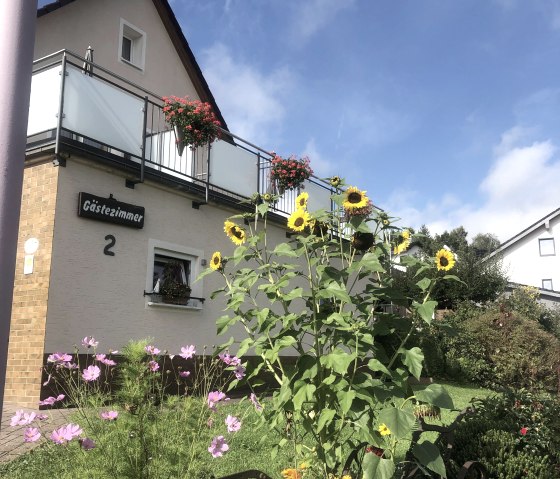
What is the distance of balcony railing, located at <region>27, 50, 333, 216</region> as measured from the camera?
7.48m

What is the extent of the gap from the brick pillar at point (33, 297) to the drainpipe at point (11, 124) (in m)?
6.02

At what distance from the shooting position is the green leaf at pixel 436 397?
7.51 ft

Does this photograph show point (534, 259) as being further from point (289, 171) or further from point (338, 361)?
point (338, 361)

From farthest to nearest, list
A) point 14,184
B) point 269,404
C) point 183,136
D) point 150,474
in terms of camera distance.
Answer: point 183,136
point 269,404
point 150,474
point 14,184

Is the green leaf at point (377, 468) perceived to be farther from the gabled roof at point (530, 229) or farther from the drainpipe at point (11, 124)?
the gabled roof at point (530, 229)

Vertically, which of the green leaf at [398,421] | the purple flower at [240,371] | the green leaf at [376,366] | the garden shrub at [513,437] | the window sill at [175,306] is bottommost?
the garden shrub at [513,437]

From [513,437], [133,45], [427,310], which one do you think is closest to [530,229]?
[133,45]

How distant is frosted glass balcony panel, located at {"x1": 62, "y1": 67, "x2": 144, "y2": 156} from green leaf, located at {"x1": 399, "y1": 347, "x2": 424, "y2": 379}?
6.44m

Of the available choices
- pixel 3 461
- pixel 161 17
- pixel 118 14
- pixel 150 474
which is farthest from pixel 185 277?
pixel 161 17

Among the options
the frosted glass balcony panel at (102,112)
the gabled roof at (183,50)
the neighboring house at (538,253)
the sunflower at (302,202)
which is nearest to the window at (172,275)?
the frosted glass balcony panel at (102,112)

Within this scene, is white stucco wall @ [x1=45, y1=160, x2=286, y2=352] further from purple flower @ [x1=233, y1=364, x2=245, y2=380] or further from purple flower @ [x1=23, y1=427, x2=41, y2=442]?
purple flower @ [x1=23, y1=427, x2=41, y2=442]

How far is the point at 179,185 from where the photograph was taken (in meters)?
9.07

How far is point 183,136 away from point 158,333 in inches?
134

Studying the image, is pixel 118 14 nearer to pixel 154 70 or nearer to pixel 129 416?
pixel 154 70
